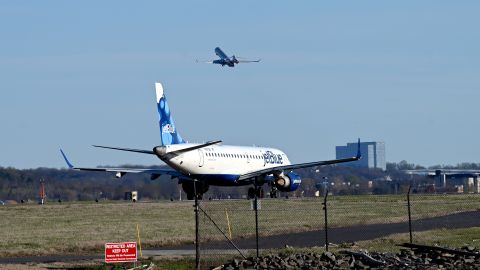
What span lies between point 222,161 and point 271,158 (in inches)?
296

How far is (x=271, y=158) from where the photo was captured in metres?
72.1

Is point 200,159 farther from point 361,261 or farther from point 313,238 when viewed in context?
point 361,261

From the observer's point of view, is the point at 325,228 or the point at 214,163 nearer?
the point at 325,228

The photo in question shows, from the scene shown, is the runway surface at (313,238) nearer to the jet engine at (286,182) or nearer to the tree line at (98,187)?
the jet engine at (286,182)

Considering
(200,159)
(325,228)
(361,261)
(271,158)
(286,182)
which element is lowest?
(361,261)

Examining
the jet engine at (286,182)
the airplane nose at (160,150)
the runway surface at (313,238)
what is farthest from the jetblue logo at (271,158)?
the runway surface at (313,238)

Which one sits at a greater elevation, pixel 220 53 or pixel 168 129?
pixel 220 53

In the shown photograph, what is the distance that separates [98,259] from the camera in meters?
31.6

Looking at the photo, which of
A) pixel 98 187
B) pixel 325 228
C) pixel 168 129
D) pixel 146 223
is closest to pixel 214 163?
pixel 168 129

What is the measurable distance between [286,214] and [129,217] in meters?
7.72

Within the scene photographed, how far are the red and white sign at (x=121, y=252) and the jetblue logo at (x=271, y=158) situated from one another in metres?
42.7

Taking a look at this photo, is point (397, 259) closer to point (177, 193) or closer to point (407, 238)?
point (407, 238)

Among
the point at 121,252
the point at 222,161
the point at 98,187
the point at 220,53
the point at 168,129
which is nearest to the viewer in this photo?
the point at 121,252

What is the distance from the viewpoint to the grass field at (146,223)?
37875mm
